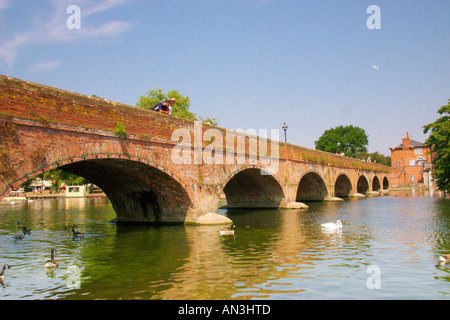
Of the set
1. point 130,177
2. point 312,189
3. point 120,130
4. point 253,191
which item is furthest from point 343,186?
point 120,130

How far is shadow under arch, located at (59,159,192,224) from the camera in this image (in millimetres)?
15773

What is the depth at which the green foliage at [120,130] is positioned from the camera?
45.8 ft

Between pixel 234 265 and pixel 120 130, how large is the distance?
7056mm

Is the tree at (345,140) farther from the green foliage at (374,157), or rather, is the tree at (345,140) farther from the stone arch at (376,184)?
the stone arch at (376,184)

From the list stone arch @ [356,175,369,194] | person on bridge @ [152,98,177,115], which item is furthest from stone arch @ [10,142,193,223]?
stone arch @ [356,175,369,194]

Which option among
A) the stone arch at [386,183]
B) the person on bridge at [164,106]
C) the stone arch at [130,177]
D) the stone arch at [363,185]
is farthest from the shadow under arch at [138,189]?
the stone arch at [386,183]

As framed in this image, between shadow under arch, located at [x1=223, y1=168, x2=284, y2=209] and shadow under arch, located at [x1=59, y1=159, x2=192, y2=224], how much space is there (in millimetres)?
9489

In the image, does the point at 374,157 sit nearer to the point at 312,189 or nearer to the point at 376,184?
the point at 376,184

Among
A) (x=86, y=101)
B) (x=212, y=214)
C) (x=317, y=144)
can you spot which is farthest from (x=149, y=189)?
(x=317, y=144)

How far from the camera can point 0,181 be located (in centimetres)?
989

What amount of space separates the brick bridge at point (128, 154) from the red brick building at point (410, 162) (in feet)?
209

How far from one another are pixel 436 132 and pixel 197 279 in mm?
27748

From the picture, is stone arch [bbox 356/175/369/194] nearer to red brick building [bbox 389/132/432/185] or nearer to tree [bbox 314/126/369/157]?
red brick building [bbox 389/132/432/185]
